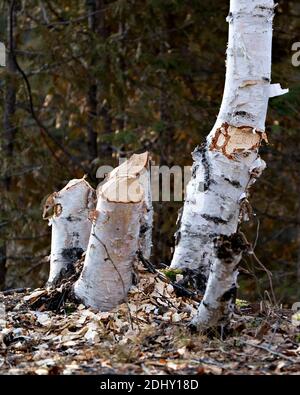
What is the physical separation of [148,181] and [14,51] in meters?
5.35

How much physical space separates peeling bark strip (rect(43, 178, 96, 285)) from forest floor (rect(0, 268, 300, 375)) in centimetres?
27

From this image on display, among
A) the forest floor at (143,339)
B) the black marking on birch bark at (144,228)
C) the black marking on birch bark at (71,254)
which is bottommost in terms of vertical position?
the forest floor at (143,339)

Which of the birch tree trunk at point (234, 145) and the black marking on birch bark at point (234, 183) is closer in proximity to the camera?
the birch tree trunk at point (234, 145)

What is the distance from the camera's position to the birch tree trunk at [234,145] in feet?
17.1

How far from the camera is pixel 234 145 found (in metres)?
5.37

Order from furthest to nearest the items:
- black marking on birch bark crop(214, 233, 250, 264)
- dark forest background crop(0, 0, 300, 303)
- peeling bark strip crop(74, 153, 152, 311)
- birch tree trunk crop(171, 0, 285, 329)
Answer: dark forest background crop(0, 0, 300, 303)
birch tree trunk crop(171, 0, 285, 329)
peeling bark strip crop(74, 153, 152, 311)
black marking on birch bark crop(214, 233, 250, 264)

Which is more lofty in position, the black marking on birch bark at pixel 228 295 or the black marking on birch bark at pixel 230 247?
the black marking on birch bark at pixel 230 247

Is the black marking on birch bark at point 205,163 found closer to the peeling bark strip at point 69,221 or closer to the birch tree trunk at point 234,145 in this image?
the birch tree trunk at point 234,145

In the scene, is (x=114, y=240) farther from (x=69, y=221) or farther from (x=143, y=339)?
(x=69, y=221)

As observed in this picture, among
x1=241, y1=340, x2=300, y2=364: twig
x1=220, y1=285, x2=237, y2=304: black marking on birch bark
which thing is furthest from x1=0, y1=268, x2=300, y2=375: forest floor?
x1=220, y1=285, x2=237, y2=304: black marking on birch bark

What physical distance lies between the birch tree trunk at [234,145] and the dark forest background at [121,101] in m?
4.05

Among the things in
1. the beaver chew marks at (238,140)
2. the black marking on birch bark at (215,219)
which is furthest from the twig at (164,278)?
the beaver chew marks at (238,140)

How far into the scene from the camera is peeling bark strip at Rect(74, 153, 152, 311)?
4934mm

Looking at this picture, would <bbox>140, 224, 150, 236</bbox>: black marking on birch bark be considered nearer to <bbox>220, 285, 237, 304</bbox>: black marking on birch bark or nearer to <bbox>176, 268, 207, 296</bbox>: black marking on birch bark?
<bbox>176, 268, 207, 296</bbox>: black marking on birch bark
